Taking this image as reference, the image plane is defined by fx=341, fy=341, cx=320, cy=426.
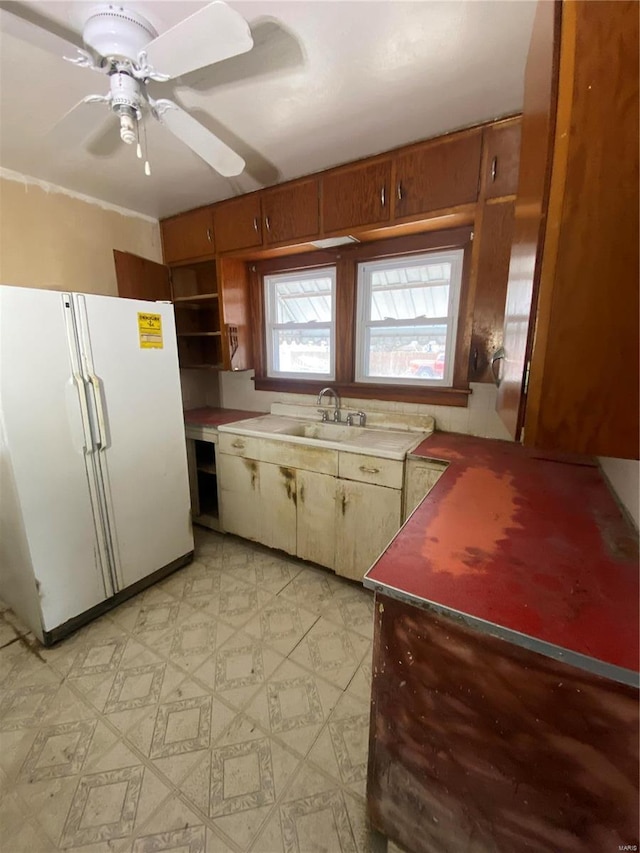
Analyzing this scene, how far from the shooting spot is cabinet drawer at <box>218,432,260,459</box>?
2.26 meters

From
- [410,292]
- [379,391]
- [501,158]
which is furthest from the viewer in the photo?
[379,391]

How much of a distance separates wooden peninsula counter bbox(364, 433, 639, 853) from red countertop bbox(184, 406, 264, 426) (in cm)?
187

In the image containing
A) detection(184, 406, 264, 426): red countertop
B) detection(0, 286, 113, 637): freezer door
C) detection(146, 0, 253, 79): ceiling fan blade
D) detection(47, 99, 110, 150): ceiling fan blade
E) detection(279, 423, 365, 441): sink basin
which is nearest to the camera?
detection(146, 0, 253, 79): ceiling fan blade

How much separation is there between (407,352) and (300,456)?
0.99m

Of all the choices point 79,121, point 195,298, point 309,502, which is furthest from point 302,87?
point 309,502

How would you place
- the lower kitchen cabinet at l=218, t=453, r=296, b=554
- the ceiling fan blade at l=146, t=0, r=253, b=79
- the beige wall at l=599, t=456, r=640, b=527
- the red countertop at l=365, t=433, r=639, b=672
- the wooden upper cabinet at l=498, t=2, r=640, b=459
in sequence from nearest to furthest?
the wooden upper cabinet at l=498, t=2, r=640, b=459, the red countertop at l=365, t=433, r=639, b=672, the ceiling fan blade at l=146, t=0, r=253, b=79, the beige wall at l=599, t=456, r=640, b=527, the lower kitchen cabinet at l=218, t=453, r=296, b=554

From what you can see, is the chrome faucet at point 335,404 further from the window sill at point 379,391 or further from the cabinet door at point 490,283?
the cabinet door at point 490,283

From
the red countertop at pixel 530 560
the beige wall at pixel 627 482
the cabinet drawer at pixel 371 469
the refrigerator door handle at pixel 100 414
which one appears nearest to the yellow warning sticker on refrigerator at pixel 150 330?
the refrigerator door handle at pixel 100 414

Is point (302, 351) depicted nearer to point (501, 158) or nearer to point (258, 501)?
point (258, 501)

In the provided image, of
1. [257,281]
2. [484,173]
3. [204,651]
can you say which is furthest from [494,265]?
[204,651]

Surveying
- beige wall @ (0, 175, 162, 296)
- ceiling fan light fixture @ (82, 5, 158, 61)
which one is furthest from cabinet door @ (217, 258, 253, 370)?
ceiling fan light fixture @ (82, 5, 158, 61)

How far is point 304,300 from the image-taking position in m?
2.59

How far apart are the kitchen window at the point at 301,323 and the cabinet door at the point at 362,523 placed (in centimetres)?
100

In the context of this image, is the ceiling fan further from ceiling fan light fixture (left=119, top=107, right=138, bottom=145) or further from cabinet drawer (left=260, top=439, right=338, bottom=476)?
cabinet drawer (left=260, top=439, right=338, bottom=476)
